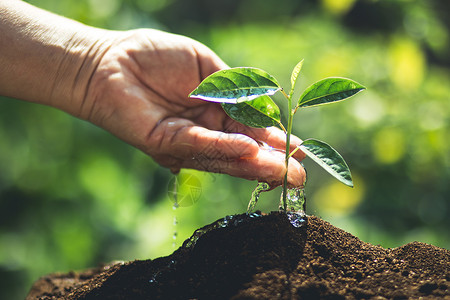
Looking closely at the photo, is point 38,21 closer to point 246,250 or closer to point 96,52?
point 96,52

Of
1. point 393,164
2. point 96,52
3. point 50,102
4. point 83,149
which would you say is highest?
point 96,52

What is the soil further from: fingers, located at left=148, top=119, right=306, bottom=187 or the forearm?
the forearm

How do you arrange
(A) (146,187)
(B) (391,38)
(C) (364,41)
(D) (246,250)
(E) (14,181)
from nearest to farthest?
(D) (246,250) < (E) (14,181) < (A) (146,187) < (B) (391,38) < (C) (364,41)

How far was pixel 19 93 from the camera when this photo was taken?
5.98ft

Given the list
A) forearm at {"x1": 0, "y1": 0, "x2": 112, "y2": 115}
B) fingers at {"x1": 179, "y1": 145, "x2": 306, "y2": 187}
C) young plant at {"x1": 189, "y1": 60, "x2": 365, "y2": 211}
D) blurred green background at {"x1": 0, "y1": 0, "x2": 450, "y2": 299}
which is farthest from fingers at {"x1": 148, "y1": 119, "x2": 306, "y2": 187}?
blurred green background at {"x1": 0, "y1": 0, "x2": 450, "y2": 299}

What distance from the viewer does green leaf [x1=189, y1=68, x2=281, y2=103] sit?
1.24 m

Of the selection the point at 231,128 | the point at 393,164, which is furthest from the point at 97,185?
the point at 393,164

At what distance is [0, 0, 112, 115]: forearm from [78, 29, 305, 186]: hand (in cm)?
6

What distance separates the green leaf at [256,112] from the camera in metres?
1.31

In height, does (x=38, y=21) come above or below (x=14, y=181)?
above

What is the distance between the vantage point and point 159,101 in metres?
1.81

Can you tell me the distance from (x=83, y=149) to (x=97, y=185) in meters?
0.26

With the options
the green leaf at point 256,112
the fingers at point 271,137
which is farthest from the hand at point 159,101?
the green leaf at point 256,112

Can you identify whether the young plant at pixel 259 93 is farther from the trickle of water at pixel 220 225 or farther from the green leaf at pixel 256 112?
the trickle of water at pixel 220 225
